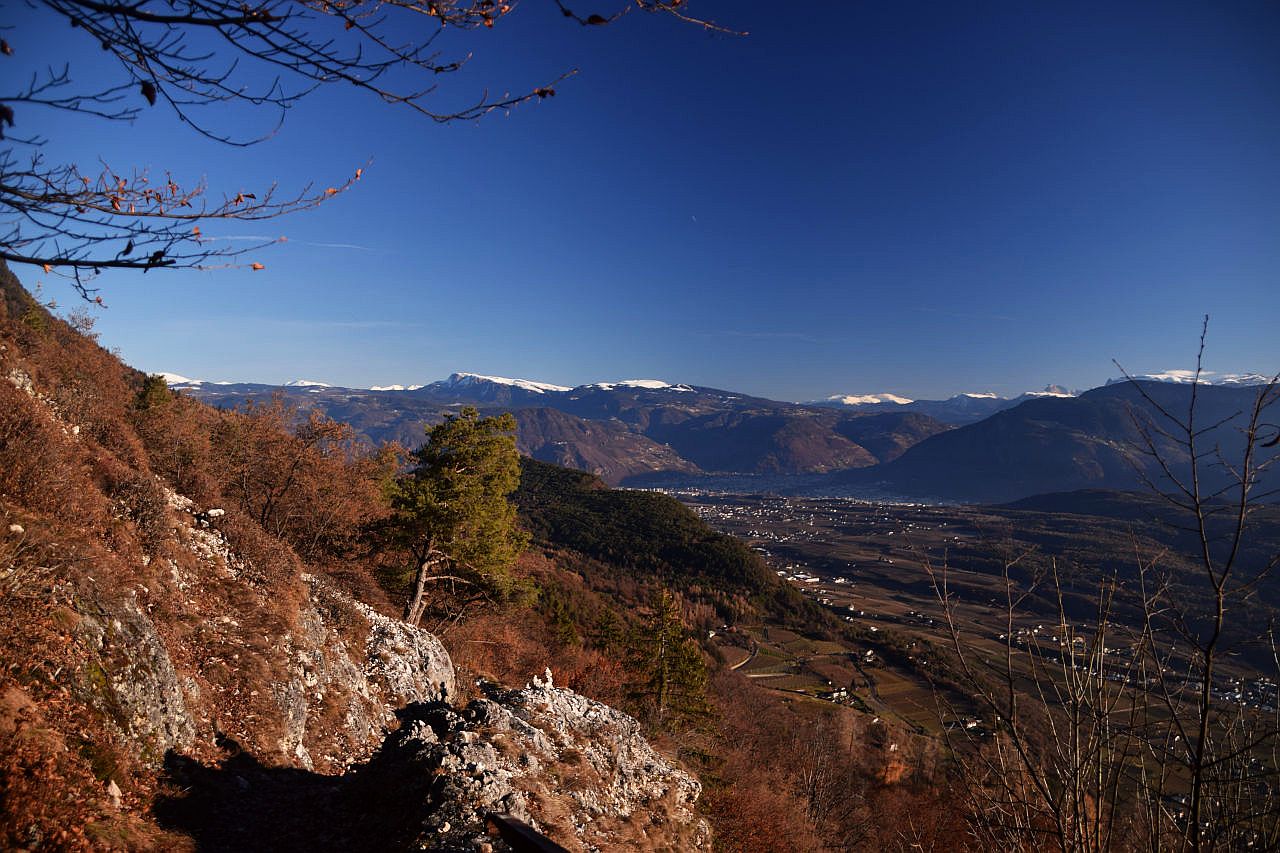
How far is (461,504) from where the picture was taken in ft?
55.8

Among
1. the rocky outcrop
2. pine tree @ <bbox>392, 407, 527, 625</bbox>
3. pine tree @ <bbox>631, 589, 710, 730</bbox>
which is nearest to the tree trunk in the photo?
pine tree @ <bbox>392, 407, 527, 625</bbox>

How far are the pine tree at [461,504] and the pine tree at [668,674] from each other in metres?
11.5

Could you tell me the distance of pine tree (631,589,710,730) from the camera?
85.5 feet

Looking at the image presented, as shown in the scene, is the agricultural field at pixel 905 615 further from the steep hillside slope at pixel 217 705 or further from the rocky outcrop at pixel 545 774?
the steep hillside slope at pixel 217 705

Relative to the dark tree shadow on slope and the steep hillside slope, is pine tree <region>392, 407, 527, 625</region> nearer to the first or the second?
the steep hillside slope

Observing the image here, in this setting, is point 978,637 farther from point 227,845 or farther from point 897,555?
point 227,845

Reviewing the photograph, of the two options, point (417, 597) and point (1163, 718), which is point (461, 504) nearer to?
point (417, 597)

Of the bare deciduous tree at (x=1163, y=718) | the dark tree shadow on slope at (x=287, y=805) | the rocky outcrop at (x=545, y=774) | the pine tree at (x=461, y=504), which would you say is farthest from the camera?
the pine tree at (x=461, y=504)

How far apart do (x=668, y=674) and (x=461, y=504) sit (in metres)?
15.1

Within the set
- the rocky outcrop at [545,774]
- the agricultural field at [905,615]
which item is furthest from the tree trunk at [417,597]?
the agricultural field at [905,615]

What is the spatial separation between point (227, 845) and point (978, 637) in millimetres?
124098

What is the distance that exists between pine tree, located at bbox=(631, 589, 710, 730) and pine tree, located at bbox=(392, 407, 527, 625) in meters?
11.5

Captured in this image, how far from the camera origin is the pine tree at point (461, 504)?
17000 mm

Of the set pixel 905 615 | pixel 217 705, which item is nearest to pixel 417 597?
pixel 217 705
